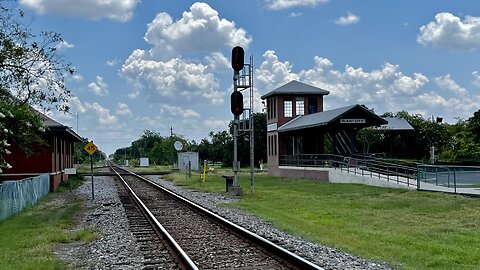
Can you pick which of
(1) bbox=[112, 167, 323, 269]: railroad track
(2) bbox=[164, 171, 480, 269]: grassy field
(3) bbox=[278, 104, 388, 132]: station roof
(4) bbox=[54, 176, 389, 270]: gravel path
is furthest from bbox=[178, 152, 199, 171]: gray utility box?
(1) bbox=[112, 167, 323, 269]: railroad track

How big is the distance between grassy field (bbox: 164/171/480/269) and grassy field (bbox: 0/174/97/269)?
5429 millimetres

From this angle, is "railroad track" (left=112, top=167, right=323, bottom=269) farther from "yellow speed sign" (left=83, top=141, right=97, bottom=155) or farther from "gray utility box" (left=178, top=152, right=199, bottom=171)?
"gray utility box" (left=178, top=152, right=199, bottom=171)

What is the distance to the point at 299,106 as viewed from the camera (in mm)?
53031

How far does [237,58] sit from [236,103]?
2200 millimetres

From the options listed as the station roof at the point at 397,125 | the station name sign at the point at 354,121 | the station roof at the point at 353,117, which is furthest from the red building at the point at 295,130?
the station roof at the point at 397,125

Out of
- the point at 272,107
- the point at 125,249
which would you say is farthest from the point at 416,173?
the point at 272,107

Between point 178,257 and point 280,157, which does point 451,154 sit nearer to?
point 280,157

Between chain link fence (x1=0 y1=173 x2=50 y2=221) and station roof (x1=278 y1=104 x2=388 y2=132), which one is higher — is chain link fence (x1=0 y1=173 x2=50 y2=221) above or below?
below

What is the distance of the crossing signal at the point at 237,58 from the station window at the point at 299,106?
24.9 meters

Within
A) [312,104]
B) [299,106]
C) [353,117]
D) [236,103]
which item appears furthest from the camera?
[312,104]

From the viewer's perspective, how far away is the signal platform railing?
26581 mm

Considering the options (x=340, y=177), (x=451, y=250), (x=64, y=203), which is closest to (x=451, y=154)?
(x=340, y=177)

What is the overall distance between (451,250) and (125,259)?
6209mm

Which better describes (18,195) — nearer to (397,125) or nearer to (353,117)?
(353,117)
